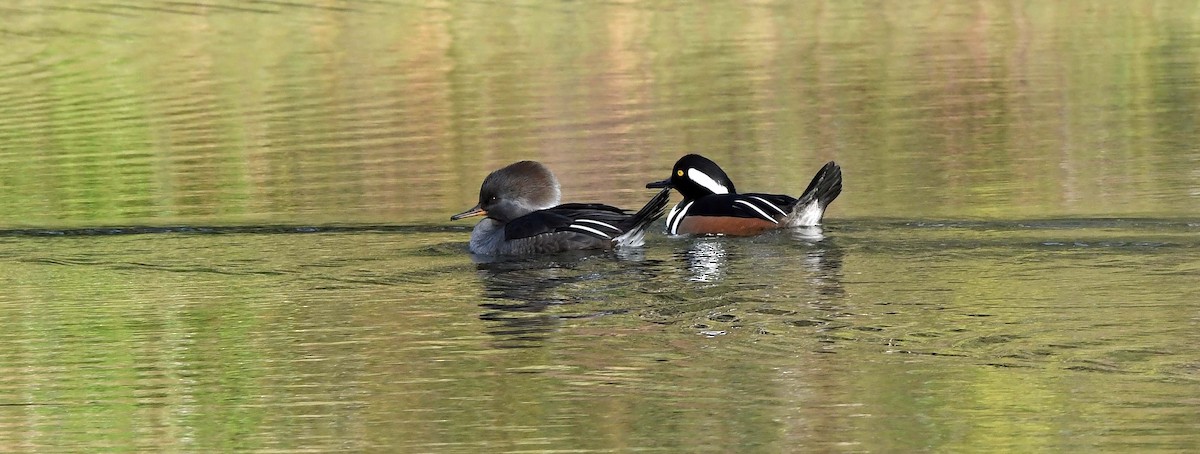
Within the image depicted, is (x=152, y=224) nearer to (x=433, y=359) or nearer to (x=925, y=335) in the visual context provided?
(x=433, y=359)

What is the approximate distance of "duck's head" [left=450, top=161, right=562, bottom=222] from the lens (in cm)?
1341

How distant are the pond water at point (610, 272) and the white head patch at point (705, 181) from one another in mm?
834

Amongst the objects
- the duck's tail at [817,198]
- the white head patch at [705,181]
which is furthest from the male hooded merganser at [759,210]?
the white head patch at [705,181]

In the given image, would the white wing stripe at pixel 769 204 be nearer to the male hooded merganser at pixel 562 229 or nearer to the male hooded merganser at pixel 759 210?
the male hooded merganser at pixel 759 210

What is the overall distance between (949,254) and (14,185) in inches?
374

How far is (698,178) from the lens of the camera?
47.1 feet

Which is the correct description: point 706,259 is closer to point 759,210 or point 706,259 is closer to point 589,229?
point 589,229

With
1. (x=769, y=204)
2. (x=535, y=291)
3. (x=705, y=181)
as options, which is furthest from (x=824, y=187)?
(x=535, y=291)

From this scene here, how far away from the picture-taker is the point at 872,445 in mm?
7266

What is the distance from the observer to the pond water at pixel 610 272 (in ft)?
25.8

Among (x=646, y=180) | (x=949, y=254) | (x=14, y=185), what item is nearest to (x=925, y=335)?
(x=949, y=254)

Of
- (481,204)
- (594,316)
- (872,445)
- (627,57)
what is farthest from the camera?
(627,57)

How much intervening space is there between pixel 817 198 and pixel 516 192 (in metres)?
2.11

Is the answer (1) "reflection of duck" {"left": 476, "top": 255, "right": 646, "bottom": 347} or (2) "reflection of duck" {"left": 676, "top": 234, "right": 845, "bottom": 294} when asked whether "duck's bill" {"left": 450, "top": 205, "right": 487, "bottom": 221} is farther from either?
(2) "reflection of duck" {"left": 676, "top": 234, "right": 845, "bottom": 294}
